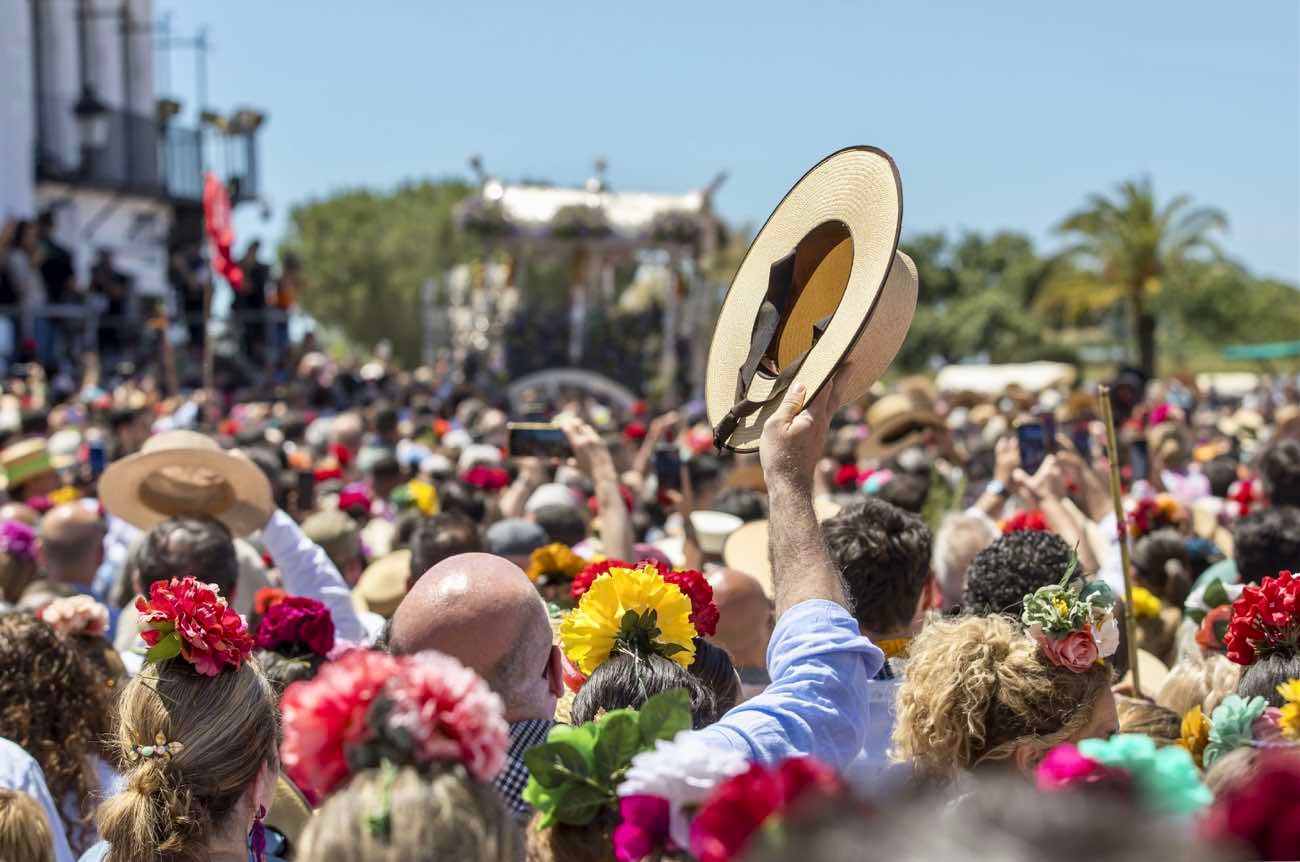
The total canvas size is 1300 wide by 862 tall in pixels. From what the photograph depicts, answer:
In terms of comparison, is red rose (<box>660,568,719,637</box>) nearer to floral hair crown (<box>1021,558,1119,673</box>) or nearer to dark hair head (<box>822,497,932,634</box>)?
dark hair head (<box>822,497,932,634</box>)

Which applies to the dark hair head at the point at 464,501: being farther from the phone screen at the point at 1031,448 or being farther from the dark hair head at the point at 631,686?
the dark hair head at the point at 631,686

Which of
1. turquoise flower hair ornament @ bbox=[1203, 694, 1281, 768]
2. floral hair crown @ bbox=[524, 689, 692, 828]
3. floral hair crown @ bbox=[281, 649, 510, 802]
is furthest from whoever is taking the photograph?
turquoise flower hair ornament @ bbox=[1203, 694, 1281, 768]

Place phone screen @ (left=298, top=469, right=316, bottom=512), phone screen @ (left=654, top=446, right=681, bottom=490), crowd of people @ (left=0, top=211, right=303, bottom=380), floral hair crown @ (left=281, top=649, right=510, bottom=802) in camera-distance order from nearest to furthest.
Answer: floral hair crown @ (left=281, top=649, right=510, bottom=802)
phone screen @ (left=654, top=446, right=681, bottom=490)
phone screen @ (left=298, top=469, right=316, bottom=512)
crowd of people @ (left=0, top=211, right=303, bottom=380)

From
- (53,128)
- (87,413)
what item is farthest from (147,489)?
(53,128)

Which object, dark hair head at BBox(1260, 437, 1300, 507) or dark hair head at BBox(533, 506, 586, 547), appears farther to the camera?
dark hair head at BBox(1260, 437, 1300, 507)

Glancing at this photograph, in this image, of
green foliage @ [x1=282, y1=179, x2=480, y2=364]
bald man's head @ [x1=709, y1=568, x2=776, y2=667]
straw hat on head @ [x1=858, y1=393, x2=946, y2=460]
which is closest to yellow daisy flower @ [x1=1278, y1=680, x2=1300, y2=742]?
bald man's head @ [x1=709, y1=568, x2=776, y2=667]

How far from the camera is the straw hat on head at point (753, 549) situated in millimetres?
6207

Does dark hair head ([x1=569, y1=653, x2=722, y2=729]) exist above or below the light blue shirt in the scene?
below

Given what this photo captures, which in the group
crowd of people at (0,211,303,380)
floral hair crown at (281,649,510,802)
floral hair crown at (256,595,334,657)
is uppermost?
floral hair crown at (281,649,510,802)

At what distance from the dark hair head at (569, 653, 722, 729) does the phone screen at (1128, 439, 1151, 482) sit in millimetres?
6522

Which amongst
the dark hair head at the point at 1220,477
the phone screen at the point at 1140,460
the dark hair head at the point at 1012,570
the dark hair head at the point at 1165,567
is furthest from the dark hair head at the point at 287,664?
the dark hair head at the point at 1220,477

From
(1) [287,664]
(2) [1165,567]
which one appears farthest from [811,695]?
(2) [1165,567]

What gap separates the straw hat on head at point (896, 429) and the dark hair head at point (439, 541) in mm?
5165

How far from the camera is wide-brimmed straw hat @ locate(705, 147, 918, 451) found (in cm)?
340
